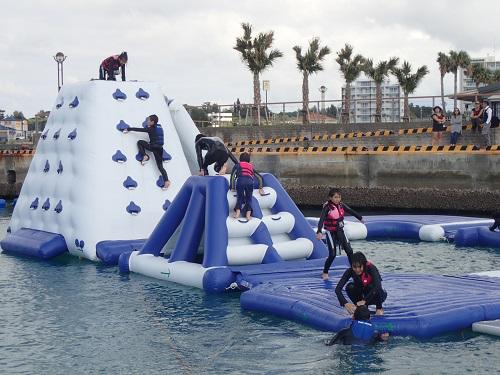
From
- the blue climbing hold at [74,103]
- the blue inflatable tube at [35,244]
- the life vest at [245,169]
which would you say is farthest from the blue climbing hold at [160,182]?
the life vest at [245,169]

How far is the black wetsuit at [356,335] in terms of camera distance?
10.5 meters

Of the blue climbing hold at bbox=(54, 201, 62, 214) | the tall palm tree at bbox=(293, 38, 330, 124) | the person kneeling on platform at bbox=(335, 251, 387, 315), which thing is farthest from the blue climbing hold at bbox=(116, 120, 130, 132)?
the tall palm tree at bbox=(293, 38, 330, 124)

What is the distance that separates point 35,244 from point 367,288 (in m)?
10.0

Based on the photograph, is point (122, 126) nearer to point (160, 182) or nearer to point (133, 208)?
point (160, 182)

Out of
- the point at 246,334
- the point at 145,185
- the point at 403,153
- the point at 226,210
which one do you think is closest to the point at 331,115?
the point at 403,153

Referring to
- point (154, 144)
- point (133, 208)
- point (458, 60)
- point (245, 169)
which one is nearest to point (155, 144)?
point (154, 144)

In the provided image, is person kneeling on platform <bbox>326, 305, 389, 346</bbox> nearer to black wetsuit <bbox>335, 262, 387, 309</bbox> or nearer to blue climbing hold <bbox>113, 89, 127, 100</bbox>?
black wetsuit <bbox>335, 262, 387, 309</bbox>

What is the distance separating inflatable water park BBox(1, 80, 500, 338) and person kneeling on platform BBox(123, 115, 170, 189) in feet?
0.57

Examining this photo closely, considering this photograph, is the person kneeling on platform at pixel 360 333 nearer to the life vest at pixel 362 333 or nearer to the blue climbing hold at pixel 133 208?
the life vest at pixel 362 333

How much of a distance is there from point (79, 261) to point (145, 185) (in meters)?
2.24

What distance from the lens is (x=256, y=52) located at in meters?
45.6

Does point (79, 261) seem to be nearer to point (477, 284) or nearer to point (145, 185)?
point (145, 185)

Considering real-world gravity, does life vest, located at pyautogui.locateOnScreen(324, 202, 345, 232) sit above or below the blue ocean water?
above

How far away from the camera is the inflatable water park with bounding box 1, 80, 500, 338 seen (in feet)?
39.3
